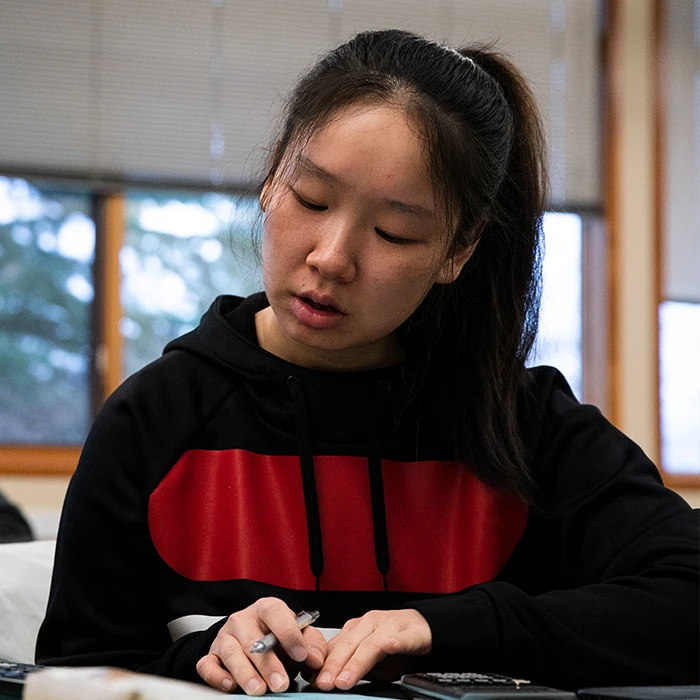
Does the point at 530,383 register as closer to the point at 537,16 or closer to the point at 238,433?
the point at 238,433

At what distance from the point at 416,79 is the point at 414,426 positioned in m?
0.37

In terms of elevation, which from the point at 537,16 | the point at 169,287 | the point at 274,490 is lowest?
the point at 274,490

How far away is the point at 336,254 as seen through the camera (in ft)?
3.36

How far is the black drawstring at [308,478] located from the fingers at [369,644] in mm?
232

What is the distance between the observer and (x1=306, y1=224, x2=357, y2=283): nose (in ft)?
3.37

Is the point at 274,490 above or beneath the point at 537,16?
beneath

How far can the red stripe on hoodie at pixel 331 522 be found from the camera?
3.58 ft

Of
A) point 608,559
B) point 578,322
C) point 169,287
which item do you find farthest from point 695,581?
point 578,322

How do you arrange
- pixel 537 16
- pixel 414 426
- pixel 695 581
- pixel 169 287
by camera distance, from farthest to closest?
1. pixel 537 16
2. pixel 169 287
3. pixel 414 426
4. pixel 695 581

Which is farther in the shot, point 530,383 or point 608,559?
point 530,383

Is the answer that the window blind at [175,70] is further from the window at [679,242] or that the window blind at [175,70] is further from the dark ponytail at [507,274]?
the dark ponytail at [507,274]

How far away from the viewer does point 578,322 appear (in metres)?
3.78

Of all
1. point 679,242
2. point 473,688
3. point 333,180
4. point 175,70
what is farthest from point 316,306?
point 679,242

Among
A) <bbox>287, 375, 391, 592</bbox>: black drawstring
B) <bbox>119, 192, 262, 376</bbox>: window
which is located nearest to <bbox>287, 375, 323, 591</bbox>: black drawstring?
<bbox>287, 375, 391, 592</bbox>: black drawstring
